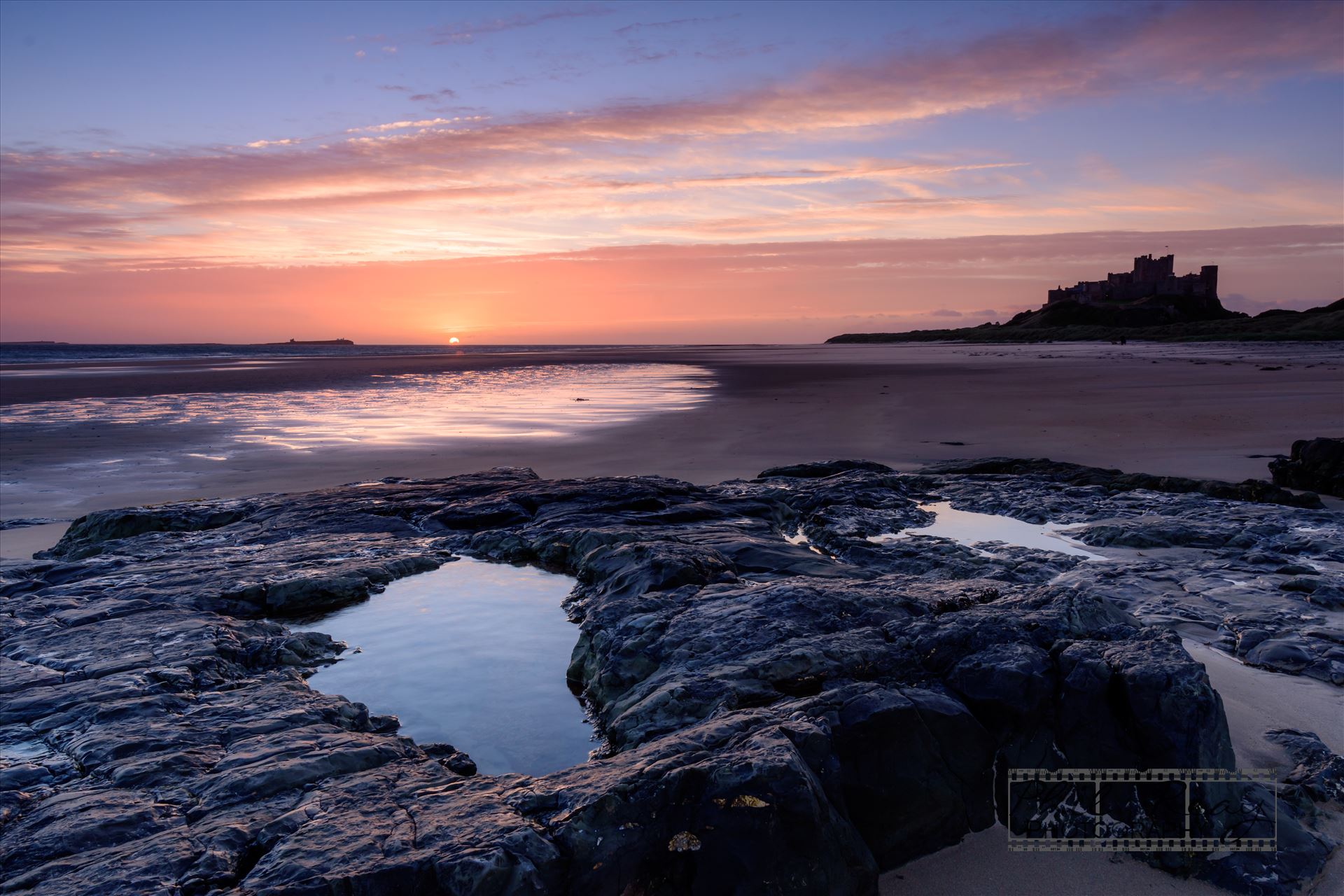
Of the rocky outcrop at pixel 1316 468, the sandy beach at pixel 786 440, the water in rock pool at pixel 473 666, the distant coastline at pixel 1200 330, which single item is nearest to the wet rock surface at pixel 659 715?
the water in rock pool at pixel 473 666

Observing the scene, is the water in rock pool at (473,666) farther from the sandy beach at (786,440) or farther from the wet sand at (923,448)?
the sandy beach at (786,440)

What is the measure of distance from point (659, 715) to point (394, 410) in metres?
19.3

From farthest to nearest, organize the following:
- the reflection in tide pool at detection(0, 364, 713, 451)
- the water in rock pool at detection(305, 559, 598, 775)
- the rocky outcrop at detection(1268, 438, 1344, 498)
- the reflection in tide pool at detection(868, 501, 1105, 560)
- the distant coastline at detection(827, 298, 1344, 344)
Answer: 1. the distant coastline at detection(827, 298, 1344, 344)
2. the reflection in tide pool at detection(0, 364, 713, 451)
3. the rocky outcrop at detection(1268, 438, 1344, 498)
4. the reflection in tide pool at detection(868, 501, 1105, 560)
5. the water in rock pool at detection(305, 559, 598, 775)

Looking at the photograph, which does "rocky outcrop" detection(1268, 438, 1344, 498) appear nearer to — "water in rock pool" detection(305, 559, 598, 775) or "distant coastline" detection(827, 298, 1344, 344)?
"water in rock pool" detection(305, 559, 598, 775)

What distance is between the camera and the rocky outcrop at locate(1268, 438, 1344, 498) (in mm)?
8523

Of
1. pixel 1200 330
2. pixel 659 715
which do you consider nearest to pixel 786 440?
pixel 659 715

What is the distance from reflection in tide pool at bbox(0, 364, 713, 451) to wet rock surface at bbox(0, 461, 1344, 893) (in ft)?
32.9

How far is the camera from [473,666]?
441cm

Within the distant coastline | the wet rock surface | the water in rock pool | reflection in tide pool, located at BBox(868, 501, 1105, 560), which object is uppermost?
the distant coastline

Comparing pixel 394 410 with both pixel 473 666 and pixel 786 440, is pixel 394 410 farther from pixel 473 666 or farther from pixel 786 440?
pixel 473 666

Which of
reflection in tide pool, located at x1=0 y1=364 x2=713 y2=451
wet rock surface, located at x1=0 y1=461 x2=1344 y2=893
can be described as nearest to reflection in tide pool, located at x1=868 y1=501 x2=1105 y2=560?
wet rock surface, located at x1=0 y1=461 x2=1344 y2=893

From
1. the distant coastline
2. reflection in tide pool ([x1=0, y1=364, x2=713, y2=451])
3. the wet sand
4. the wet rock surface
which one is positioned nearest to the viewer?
the wet rock surface

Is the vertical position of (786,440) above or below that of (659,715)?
above

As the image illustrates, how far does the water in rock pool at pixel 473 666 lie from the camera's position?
3621 millimetres
